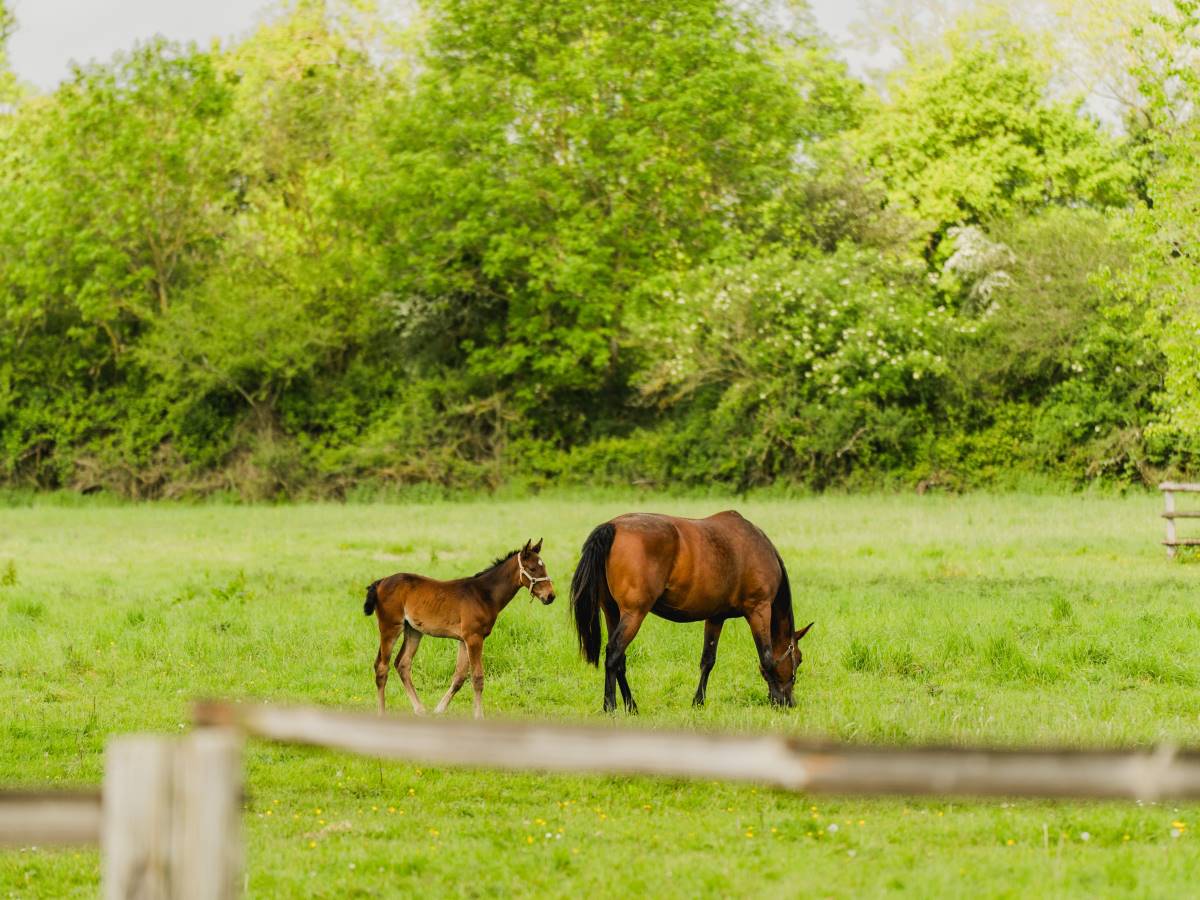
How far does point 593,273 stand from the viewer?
37.1 m

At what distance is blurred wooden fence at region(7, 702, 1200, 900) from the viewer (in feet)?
10.9

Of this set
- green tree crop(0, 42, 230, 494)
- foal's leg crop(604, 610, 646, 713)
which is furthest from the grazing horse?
green tree crop(0, 42, 230, 494)

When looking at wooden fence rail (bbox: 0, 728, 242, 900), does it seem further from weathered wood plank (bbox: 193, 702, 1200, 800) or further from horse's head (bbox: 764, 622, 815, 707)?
horse's head (bbox: 764, 622, 815, 707)

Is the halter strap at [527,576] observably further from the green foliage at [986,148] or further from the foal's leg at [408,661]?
the green foliage at [986,148]

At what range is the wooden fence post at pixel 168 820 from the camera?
3.32 metres

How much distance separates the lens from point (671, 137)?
3728cm

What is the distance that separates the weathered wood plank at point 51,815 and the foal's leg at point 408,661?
7097 mm

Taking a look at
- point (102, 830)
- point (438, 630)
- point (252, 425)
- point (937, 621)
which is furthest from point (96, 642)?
point (252, 425)

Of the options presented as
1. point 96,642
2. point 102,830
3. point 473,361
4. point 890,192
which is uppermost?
point 890,192

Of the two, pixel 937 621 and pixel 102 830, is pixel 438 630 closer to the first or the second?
pixel 937 621

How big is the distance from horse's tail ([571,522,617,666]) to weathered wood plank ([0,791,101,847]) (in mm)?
7421

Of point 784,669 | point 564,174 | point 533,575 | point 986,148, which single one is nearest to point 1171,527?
point 784,669

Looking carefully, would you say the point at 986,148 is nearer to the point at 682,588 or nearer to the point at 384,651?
the point at 682,588

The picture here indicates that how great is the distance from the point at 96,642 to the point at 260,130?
34018 mm
